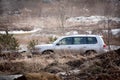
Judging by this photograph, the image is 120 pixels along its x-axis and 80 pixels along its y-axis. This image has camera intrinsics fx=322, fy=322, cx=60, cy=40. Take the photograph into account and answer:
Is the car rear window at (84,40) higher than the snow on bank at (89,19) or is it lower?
higher

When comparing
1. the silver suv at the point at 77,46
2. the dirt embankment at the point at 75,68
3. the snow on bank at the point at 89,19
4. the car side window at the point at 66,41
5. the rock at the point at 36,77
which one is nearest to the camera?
the rock at the point at 36,77

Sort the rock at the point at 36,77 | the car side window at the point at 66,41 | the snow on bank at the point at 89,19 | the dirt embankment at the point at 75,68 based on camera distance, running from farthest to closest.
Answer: the snow on bank at the point at 89,19, the car side window at the point at 66,41, the dirt embankment at the point at 75,68, the rock at the point at 36,77

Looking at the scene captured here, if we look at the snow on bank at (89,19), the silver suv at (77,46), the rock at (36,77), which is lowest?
the snow on bank at (89,19)

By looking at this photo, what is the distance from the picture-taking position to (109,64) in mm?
11289

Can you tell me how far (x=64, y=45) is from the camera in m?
16.4

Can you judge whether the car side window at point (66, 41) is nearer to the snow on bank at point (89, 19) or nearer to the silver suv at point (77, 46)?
the silver suv at point (77, 46)

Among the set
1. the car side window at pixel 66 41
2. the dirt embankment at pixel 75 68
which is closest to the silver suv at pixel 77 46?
the car side window at pixel 66 41

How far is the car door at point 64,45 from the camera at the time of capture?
53.5 ft

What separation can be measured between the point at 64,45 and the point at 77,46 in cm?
66

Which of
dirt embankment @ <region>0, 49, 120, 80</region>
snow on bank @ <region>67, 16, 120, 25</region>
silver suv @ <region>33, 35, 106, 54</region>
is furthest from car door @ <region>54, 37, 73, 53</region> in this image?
snow on bank @ <region>67, 16, 120, 25</region>

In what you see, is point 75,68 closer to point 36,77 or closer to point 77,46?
point 36,77

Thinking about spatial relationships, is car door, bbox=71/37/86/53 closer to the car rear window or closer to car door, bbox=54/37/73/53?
the car rear window

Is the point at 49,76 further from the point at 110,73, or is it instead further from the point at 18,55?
the point at 18,55

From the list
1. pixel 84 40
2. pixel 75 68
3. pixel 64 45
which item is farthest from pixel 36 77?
pixel 84 40
